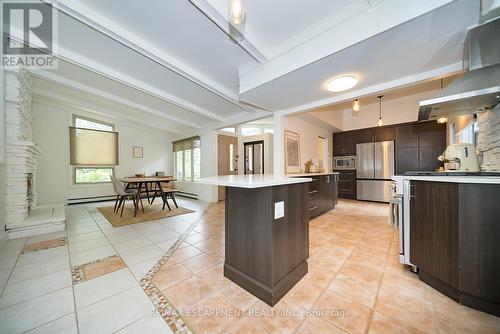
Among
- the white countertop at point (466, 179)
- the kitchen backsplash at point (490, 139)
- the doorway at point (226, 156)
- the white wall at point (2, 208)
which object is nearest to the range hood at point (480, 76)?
the kitchen backsplash at point (490, 139)

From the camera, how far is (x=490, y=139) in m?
1.87

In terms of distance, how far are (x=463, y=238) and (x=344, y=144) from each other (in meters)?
4.91

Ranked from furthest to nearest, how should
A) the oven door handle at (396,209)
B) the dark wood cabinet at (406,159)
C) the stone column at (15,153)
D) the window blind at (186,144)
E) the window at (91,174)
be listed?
the window blind at (186,144), the window at (91,174), the dark wood cabinet at (406,159), the stone column at (15,153), the oven door handle at (396,209)

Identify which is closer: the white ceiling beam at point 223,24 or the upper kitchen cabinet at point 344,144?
the white ceiling beam at point 223,24

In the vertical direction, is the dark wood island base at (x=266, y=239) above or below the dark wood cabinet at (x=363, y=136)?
below

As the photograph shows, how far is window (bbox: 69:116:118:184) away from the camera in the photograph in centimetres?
537

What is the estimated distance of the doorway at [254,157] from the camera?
604cm

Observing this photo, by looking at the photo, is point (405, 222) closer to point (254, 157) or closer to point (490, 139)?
point (490, 139)

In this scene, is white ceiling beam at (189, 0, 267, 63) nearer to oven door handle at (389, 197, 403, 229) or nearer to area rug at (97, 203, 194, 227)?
oven door handle at (389, 197, 403, 229)

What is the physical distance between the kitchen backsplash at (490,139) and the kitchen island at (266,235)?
196 cm

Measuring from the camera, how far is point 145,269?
1816 mm

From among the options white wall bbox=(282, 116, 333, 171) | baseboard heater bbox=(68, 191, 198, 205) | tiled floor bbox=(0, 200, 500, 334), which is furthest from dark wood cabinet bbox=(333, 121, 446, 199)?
baseboard heater bbox=(68, 191, 198, 205)

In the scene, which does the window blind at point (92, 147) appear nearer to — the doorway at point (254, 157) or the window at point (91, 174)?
the window at point (91, 174)

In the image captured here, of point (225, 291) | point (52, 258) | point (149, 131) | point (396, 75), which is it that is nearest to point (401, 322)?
point (225, 291)
